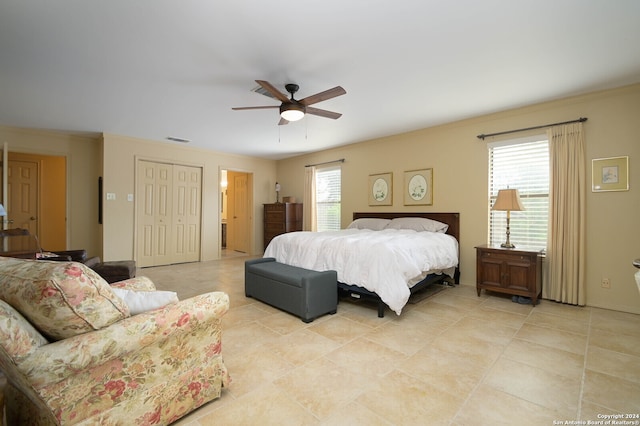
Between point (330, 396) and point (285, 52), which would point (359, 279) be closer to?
point (330, 396)

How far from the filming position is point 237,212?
26.0 feet

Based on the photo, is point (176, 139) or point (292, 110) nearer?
point (292, 110)

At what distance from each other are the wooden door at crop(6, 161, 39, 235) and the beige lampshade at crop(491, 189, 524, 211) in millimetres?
7975

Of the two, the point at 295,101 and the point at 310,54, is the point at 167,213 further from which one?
the point at 310,54

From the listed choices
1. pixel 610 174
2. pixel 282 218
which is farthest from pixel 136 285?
pixel 610 174

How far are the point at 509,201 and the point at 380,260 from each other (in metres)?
1.94

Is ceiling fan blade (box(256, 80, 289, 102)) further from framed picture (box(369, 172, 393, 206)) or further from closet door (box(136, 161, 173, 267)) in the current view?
closet door (box(136, 161, 173, 267))

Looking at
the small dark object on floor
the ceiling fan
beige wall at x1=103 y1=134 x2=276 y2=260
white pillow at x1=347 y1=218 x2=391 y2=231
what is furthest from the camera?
beige wall at x1=103 y1=134 x2=276 y2=260

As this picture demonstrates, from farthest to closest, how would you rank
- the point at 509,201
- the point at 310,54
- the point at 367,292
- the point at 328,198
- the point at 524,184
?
the point at 328,198, the point at 524,184, the point at 509,201, the point at 367,292, the point at 310,54

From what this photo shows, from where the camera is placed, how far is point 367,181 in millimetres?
5633

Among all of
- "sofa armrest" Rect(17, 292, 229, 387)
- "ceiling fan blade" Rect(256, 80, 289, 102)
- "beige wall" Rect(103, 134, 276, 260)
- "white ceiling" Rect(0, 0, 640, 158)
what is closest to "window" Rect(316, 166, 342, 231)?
"beige wall" Rect(103, 134, 276, 260)

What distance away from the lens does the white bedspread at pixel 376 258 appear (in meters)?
2.91

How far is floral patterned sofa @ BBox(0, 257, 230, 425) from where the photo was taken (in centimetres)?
110

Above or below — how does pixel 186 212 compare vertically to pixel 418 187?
below
